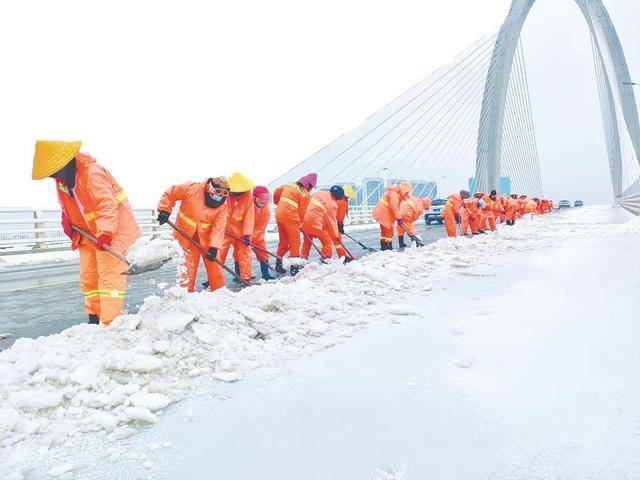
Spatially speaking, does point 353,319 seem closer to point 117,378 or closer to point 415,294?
point 415,294

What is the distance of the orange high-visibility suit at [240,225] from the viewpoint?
6.11 metres

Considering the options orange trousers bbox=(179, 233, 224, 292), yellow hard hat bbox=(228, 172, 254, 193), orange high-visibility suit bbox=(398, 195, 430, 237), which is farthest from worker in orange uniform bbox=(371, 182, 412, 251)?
orange trousers bbox=(179, 233, 224, 292)

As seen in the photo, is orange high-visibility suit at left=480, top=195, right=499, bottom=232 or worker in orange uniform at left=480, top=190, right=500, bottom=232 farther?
worker in orange uniform at left=480, top=190, right=500, bottom=232

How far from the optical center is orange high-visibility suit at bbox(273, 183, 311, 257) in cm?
753

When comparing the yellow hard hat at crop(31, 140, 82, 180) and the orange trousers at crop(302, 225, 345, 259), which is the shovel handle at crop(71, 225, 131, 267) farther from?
the orange trousers at crop(302, 225, 345, 259)

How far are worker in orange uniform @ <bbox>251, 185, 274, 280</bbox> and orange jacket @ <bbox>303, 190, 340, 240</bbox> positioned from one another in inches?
28.6

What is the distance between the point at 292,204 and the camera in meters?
7.54

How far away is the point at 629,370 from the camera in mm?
2328

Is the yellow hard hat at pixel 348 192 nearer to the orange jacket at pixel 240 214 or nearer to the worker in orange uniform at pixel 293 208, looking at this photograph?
the worker in orange uniform at pixel 293 208

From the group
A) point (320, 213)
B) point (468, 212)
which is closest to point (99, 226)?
point (320, 213)

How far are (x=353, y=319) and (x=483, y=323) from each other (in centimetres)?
100

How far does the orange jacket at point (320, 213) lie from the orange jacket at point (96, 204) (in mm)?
4041

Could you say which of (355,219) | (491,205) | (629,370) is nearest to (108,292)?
(629,370)

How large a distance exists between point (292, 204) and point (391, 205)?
3.26 meters
